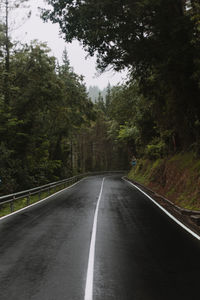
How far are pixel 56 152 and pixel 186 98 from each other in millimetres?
24874

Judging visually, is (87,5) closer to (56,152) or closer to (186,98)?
(186,98)

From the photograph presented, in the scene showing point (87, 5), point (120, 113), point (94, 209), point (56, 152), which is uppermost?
point (87, 5)

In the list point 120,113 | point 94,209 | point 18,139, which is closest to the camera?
point 94,209

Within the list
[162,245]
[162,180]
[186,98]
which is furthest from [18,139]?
[162,245]

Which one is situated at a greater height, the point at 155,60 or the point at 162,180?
the point at 155,60

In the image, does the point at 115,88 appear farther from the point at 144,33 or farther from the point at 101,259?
the point at 101,259

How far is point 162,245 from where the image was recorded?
7.57 m

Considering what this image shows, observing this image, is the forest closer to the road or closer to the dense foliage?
the dense foliage

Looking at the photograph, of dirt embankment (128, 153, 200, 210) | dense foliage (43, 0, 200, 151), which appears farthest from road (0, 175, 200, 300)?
dense foliage (43, 0, 200, 151)

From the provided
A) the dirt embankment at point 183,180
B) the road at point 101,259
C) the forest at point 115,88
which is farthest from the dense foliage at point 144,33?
the road at point 101,259

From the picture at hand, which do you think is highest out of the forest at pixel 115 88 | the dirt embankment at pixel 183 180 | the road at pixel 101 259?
the forest at pixel 115 88

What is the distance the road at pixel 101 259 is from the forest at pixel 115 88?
7.72 m

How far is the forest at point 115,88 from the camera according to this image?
41.1 ft

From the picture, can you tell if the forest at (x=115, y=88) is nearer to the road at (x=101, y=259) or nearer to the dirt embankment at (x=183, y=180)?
the dirt embankment at (x=183, y=180)
